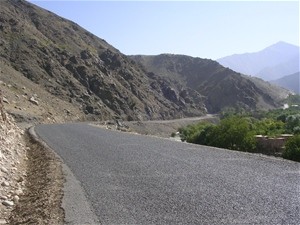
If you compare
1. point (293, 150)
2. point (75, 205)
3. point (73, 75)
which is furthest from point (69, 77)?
point (75, 205)

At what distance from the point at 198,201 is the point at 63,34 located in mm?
140192

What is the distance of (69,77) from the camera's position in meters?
109

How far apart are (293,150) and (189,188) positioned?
8.11m

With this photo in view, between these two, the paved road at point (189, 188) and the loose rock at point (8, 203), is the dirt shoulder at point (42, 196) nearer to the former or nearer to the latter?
the loose rock at point (8, 203)

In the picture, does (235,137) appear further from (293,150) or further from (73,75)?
(73,75)

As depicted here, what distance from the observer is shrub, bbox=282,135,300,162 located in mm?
17688

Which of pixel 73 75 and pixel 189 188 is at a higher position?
pixel 73 75

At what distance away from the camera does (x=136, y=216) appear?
9039 millimetres

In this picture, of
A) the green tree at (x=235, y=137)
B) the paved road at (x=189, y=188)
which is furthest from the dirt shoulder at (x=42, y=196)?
the green tree at (x=235, y=137)

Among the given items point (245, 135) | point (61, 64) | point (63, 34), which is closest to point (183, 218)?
point (245, 135)

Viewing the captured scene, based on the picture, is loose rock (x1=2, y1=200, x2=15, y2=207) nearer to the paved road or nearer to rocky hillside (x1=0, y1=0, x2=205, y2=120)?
the paved road

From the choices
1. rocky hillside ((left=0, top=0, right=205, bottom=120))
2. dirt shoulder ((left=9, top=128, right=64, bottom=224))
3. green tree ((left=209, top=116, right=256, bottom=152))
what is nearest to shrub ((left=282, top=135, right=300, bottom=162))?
green tree ((left=209, top=116, right=256, bottom=152))

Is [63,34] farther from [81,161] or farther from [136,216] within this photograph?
[136,216]

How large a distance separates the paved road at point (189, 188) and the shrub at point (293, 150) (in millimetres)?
1293
